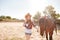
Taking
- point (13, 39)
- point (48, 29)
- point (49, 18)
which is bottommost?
point (13, 39)

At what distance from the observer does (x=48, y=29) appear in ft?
10.9

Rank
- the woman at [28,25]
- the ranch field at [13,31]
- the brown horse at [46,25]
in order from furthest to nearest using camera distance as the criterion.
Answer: the ranch field at [13,31]
the brown horse at [46,25]
the woman at [28,25]

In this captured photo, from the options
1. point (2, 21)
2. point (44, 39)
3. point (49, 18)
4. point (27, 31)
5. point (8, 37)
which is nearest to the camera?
point (27, 31)

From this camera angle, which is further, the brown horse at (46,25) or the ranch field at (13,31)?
the ranch field at (13,31)

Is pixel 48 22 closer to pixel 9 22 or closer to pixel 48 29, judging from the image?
pixel 48 29

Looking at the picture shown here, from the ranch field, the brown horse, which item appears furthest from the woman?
the ranch field

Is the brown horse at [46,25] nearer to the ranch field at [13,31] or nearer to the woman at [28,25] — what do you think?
the woman at [28,25]

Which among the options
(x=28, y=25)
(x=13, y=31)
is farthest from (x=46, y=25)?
(x=13, y=31)

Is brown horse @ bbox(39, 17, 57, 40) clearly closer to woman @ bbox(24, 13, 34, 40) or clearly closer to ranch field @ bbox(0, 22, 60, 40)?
woman @ bbox(24, 13, 34, 40)

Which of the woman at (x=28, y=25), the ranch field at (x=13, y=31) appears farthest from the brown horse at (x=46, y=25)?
the ranch field at (x=13, y=31)

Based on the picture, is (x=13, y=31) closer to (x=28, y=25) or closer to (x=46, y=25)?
(x=46, y=25)

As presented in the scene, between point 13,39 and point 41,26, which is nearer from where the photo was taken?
point 41,26

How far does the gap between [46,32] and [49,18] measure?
287mm

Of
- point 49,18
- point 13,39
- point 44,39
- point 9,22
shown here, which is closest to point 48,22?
point 49,18
